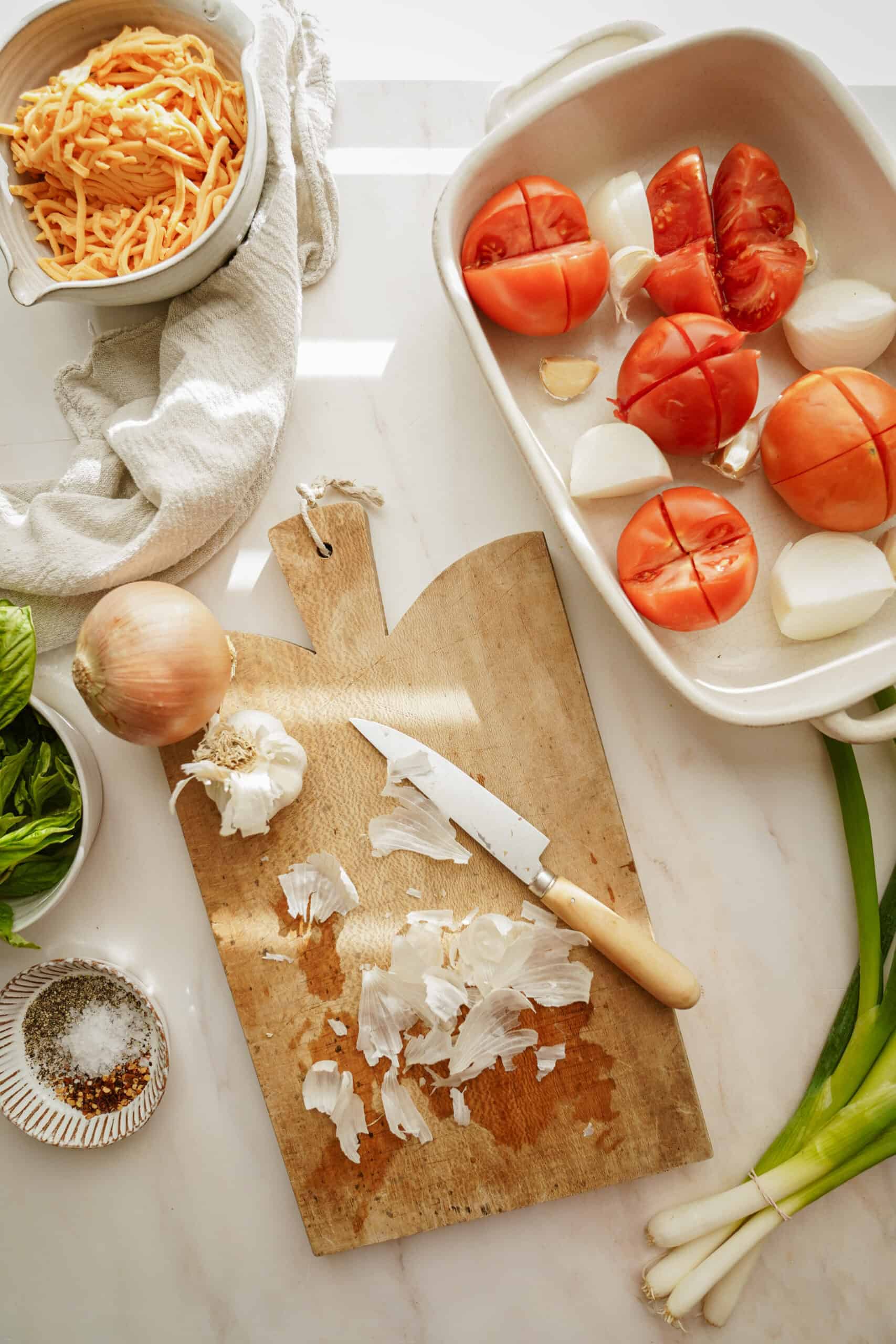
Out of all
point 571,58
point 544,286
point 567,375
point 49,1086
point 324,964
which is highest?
point 571,58

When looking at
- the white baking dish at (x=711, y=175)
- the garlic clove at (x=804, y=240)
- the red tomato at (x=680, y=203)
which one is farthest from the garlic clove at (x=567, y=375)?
the garlic clove at (x=804, y=240)

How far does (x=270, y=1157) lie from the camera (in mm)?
1085

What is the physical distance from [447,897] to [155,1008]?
369 millimetres

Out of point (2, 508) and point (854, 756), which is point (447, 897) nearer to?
point (854, 756)

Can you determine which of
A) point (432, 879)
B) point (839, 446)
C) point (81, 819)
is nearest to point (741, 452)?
point (839, 446)

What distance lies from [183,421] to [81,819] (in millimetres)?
486

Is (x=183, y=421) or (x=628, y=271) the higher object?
(x=628, y=271)

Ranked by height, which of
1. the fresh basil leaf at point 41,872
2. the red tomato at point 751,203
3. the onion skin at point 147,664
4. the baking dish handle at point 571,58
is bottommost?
the fresh basil leaf at point 41,872

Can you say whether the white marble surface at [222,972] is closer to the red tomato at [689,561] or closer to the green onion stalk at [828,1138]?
the green onion stalk at [828,1138]

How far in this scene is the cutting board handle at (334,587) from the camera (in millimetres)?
1074

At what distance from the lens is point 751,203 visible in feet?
3.31

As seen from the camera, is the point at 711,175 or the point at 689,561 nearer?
the point at 689,561

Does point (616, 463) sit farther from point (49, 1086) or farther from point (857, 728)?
point (49, 1086)

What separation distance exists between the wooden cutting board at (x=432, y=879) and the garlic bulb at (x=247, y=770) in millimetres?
37
